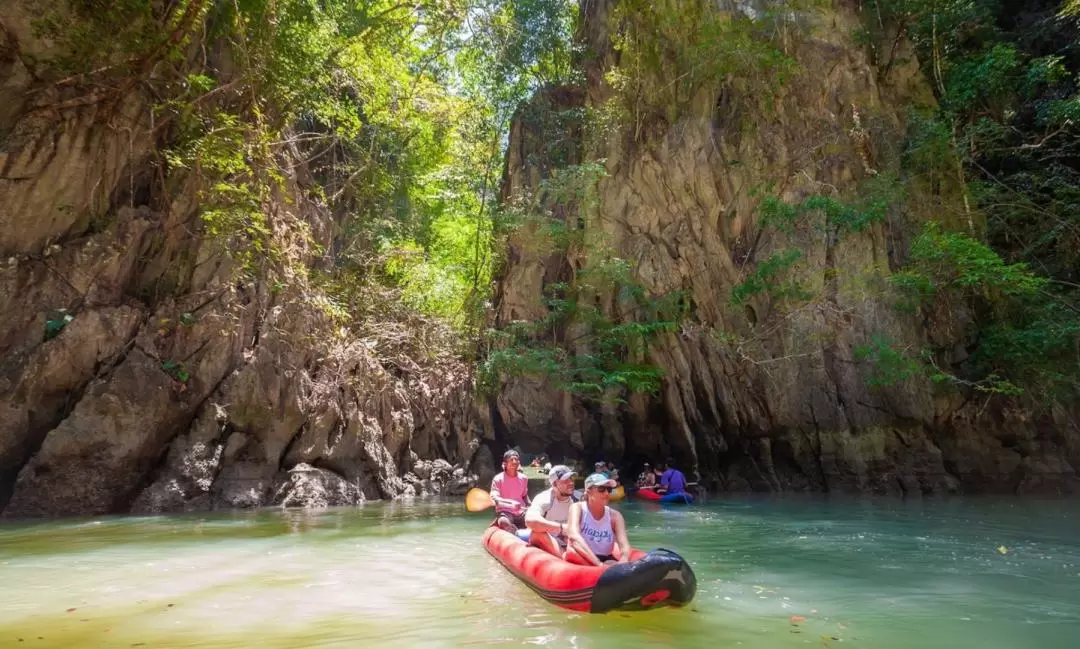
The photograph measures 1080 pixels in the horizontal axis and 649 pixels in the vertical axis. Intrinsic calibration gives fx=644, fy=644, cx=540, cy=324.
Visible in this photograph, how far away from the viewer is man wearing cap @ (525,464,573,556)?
20.2ft

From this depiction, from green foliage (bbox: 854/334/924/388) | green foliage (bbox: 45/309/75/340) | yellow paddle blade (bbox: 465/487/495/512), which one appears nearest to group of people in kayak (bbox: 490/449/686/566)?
yellow paddle blade (bbox: 465/487/495/512)

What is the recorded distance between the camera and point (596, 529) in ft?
18.2

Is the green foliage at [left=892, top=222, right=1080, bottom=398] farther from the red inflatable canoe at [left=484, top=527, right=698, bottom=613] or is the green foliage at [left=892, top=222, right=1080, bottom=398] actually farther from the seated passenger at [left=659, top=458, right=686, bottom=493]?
the red inflatable canoe at [left=484, top=527, right=698, bottom=613]

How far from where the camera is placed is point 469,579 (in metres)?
6.34

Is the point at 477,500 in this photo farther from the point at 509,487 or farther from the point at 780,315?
the point at 780,315

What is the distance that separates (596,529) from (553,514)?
107 cm

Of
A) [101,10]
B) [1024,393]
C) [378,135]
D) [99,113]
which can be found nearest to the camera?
[101,10]

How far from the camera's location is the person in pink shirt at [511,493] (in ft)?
27.6

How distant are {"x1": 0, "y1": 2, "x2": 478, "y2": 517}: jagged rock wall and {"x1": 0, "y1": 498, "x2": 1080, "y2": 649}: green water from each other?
4.68 feet

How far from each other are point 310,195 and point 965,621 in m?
14.9

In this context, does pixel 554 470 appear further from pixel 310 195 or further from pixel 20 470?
pixel 310 195

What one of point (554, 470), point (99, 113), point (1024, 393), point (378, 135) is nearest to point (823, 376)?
point (1024, 393)

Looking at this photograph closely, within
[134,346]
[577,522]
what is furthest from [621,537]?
[134,346]

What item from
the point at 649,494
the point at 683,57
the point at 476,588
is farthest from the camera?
the point at 683,57
